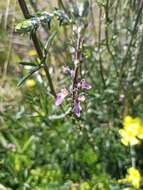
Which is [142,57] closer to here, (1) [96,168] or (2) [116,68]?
(2) [116,68]

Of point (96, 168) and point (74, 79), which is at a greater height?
point (74, 79)

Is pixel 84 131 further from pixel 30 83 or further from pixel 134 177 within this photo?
pixel 30 83

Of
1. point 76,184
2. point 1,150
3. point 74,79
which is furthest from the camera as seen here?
point 1,150

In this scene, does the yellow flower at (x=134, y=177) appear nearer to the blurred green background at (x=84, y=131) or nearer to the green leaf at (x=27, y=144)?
the blurred green background at (x=84, y=131)

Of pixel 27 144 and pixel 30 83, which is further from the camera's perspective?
pixel 30 83

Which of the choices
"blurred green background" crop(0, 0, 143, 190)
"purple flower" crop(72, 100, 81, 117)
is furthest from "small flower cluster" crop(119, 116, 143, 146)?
"purple flower" crop(72, 100, 81, 117)

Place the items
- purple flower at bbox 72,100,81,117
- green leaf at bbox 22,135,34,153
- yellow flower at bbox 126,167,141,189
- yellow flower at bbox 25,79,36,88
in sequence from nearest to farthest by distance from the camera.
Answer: purple flower at bbox 72,100,81,117, yellow flower at bbox 126,167,141,189, green leaf at bbox 22,135,34,153, yellow flower at bbox 25,79,36,88

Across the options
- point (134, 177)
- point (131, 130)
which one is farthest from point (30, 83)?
point (134, 177)

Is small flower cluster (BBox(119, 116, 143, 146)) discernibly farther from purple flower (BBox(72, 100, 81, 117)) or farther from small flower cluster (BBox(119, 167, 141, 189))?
purple flower (BBox(72, 100, 81, 117))

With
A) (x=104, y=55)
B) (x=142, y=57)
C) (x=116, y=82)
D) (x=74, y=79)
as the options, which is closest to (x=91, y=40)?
(x=104, y=55)
